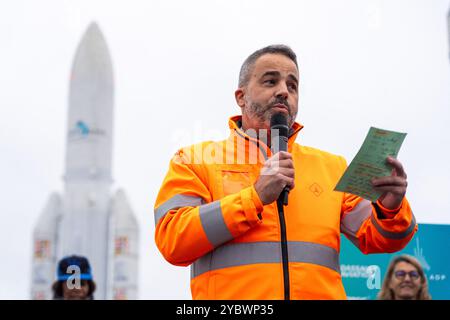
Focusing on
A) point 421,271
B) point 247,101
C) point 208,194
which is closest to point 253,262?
point 208,194

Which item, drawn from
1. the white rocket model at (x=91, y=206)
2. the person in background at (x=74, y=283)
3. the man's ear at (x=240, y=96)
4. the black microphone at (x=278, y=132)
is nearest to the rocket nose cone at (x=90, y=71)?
the white rocket model at (x=91, y=206)

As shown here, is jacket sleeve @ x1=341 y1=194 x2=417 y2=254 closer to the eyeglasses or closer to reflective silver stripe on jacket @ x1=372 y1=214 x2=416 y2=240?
reflective silver stripe on jacket @ x1=372 y1=214 x2=416 y2=240

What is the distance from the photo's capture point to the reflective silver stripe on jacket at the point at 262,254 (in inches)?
143

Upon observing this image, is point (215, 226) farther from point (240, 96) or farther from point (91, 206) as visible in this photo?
point (91, 206)

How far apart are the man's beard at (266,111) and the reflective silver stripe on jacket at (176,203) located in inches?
21.6

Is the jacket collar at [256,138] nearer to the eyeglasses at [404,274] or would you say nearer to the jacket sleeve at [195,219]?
the jacket sleeve at [195,219]

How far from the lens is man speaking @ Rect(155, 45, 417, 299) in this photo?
3578 millimetres

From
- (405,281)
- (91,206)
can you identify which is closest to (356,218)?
(405,281)

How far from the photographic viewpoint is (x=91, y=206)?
3641cm

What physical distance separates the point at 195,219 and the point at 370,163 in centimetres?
82

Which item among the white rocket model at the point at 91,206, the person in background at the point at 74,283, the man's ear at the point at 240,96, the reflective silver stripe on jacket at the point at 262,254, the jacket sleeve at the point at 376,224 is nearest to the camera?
the reflective silver stripe on jacket at the point at 262,254

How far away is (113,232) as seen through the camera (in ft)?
122

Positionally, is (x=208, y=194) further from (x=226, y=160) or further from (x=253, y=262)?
(x=253, y=262)
